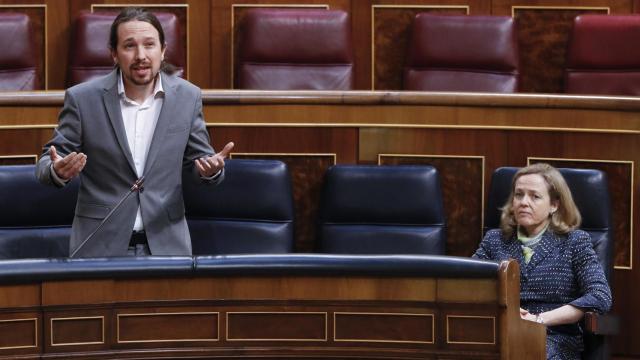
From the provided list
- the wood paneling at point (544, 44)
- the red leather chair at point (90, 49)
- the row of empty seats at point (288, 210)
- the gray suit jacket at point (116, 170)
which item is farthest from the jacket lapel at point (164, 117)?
Result: the wood paneling at point (544, 44)

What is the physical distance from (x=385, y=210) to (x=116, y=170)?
1.02 ft

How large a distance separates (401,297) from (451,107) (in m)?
0.49

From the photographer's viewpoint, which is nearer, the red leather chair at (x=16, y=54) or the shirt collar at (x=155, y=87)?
the shirt collar at (x=155, y=87)

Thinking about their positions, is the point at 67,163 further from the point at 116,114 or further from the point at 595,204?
the point at 595,204

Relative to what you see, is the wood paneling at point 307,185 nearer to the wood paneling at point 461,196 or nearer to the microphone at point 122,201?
the wood paneling at point 461,196

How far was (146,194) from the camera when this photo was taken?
38.1 inches

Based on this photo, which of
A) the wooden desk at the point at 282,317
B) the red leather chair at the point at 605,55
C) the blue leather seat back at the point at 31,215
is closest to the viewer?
the wooden desk at the point at 282,317

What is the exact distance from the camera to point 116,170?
97cm

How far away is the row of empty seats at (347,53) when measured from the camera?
1522 millimetres

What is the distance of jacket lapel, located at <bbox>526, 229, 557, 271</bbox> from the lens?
1.07 meters

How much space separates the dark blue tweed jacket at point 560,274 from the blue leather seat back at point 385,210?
105 mm

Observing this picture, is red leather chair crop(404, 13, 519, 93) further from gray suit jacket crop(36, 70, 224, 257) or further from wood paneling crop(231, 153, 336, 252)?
gray suit jacket crop(36, 70, 224, 257)

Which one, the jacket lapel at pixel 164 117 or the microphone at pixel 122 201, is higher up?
the jacket lapel at pixel 164 117

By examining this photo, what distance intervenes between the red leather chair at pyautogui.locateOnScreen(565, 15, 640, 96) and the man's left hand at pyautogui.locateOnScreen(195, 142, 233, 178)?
75cm
